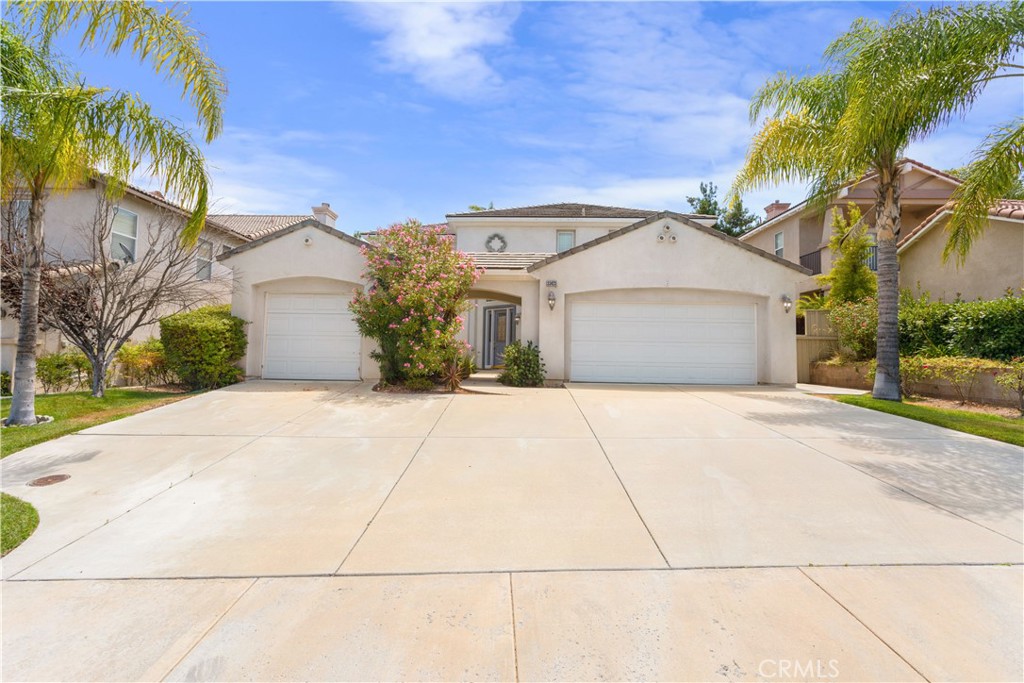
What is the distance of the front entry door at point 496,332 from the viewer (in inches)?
763

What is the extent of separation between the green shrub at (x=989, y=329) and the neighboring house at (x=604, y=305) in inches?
132

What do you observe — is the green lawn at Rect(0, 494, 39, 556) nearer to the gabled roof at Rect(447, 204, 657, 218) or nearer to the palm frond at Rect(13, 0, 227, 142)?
the palm frond at Rect(13, 0, 227, 142)

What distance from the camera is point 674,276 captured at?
12609 mm

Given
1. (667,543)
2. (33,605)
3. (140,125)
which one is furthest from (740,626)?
(140,125)

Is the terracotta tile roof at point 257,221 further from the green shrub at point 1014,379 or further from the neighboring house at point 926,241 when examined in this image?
the green shrub at point 1014,379

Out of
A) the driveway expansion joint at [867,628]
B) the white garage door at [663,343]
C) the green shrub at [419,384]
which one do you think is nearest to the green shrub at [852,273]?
the white garage door at [663,343]

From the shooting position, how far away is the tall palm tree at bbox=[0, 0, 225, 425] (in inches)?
243

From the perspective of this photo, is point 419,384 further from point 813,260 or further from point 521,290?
point 813,260

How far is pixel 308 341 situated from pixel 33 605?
10.1 m

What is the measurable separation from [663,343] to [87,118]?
1196 cm

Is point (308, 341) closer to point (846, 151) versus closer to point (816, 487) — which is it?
point (816, 487)

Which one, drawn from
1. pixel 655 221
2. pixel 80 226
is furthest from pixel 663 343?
pixel 80 226

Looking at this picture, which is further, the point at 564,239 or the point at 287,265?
the point at 564,239

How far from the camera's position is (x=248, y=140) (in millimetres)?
9016
